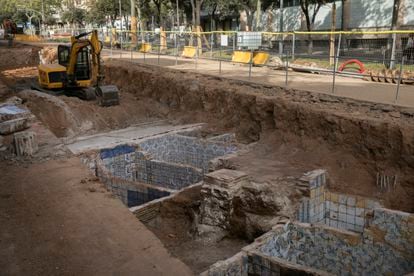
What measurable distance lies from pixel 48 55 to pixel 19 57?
22.6 ft

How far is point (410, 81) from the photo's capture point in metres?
14.8

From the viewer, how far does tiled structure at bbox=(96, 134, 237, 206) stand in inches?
472

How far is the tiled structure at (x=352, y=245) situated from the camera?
338 inches

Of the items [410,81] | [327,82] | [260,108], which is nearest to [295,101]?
[260,108]

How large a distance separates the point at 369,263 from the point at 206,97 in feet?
31.7

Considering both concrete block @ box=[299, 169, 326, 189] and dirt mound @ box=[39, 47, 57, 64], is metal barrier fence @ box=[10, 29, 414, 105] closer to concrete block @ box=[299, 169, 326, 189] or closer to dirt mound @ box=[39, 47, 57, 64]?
concrete block @ box=[299, 169, 326, 189]

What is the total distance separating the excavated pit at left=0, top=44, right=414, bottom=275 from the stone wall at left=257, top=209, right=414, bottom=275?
21mm

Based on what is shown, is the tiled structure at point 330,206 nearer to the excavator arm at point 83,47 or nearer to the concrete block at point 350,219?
the concrete block at point 350,219

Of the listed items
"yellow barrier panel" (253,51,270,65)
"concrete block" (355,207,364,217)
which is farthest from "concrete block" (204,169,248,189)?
"yellow barrier panel" (253,51,270,65)

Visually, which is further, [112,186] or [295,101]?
[295,101]

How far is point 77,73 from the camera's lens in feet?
67.5

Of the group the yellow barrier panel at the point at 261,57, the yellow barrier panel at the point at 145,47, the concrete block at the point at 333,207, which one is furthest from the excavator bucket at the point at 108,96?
the concrete block at the point at 333,207

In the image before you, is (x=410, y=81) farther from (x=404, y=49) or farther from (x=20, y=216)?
(x=20, y=216)

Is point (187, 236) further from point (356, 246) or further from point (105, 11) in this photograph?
point (105, 11)
